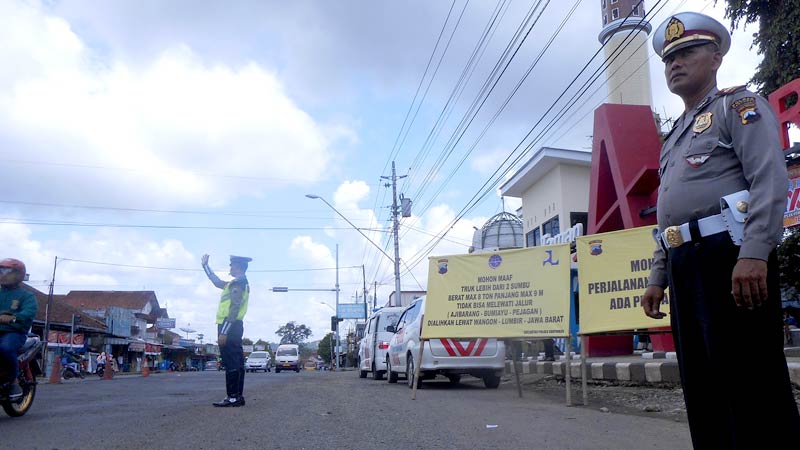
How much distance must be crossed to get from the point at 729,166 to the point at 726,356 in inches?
28.6

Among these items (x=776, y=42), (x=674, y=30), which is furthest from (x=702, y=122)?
(x=776, y=42)

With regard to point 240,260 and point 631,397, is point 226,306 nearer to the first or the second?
point 240,260

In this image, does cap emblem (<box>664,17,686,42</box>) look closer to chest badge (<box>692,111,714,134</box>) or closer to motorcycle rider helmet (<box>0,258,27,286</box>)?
chest badge (<box>692,111,714,134</box>)

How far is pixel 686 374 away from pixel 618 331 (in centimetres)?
520

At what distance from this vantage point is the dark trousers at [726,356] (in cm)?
237

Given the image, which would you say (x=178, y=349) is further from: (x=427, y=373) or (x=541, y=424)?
(x=541, y=424)

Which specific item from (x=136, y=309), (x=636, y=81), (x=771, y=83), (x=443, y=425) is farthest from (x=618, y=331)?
(x=136, y=309)

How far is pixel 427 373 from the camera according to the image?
11750 millimetres

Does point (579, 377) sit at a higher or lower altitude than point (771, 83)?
lower

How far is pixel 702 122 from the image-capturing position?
2680 mm

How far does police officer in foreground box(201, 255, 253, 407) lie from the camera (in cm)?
785

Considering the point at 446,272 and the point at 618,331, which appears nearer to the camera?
the point at 618,331

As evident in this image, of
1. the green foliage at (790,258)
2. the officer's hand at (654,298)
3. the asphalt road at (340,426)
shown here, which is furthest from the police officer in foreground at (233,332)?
the green foliage at (790,258)

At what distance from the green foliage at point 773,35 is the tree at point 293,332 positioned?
130285 mm
